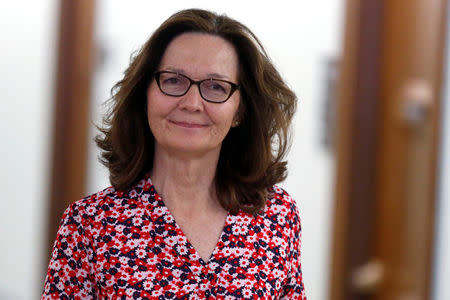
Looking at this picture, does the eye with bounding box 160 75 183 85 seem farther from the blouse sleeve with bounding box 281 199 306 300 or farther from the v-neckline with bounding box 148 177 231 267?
the blouse sleeve with bounding box 281 199 306 300

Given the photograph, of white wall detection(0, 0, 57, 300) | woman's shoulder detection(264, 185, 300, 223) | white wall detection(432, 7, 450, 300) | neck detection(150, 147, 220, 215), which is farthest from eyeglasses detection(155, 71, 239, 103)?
white wall detection(0, 0, 57, 300)

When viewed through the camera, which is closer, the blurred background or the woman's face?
the woman's face

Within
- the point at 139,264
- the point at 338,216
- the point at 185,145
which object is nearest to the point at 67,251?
the point at 139,264

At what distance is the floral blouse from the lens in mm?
990

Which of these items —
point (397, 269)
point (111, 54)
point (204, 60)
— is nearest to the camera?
point (204, 60)

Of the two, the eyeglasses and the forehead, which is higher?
the forehead

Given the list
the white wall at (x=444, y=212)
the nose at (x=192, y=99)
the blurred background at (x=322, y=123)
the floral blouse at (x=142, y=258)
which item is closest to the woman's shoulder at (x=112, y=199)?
the floral blouse at (x=142, y=258)

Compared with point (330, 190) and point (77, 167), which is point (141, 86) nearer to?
point (330, 190)

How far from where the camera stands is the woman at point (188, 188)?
3.20 feet

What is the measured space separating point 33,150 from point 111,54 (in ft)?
1.94

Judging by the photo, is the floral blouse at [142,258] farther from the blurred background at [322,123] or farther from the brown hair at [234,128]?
the blurred background at [322,123]

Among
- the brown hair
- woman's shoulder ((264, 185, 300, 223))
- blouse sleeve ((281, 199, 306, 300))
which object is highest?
the brown hair

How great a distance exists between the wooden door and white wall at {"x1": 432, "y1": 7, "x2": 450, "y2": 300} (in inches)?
1.5

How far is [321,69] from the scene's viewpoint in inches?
111
